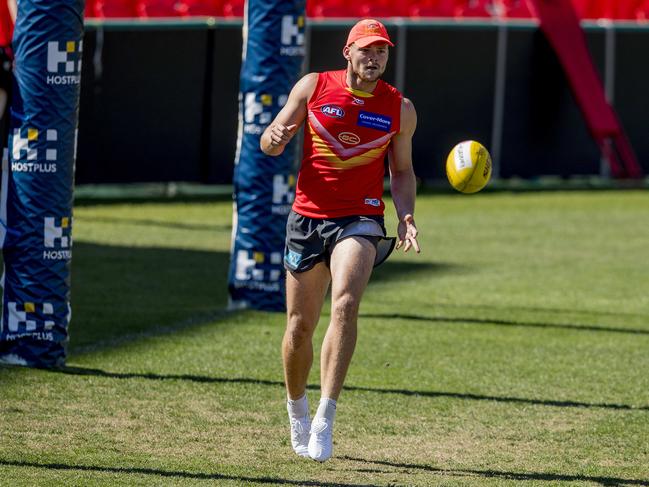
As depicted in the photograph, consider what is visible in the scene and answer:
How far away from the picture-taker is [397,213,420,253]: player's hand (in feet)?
26.2

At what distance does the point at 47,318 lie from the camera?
1046 centimetres

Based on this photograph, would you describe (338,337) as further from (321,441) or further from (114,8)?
(114,8)

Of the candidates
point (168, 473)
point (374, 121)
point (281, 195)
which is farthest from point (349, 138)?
point (281, 195)

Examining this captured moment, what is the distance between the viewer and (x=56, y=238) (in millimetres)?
10484

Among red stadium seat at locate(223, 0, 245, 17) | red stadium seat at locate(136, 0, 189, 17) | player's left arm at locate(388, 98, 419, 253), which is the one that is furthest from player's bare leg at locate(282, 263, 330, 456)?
red stadium seat at locate(223, 0, 245, 17)

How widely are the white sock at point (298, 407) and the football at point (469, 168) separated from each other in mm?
1677

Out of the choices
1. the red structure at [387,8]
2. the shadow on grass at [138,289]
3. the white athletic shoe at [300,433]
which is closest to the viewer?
the white athletic shoe at [300,433]

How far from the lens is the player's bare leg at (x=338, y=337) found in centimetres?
785

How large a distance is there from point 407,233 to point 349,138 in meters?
0.66

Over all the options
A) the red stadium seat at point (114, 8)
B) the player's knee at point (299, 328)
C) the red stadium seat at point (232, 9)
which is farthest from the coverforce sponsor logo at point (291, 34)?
the red stadium seat at point (232, 9)

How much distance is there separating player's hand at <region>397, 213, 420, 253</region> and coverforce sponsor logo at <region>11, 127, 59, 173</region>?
11.1 feet

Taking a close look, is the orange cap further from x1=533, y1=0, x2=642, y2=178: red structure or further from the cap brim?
x1=533, y1=0, x2=642, y2=178: red structure

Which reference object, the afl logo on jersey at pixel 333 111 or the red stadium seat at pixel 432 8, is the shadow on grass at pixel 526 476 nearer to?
the afl logo on jersey at pixel 333 111

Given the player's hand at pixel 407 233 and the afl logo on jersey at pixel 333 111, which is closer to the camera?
the player's hand at pixel 407 233
